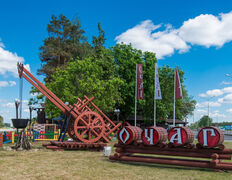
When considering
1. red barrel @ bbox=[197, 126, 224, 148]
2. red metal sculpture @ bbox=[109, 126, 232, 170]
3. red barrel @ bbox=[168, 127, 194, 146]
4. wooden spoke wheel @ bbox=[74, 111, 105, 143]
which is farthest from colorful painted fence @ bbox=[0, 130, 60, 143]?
red barrel @ bbox=[197, 126, 224, 148]

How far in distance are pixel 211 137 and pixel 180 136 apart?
116cm

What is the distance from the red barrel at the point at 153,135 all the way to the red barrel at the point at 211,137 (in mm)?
1561

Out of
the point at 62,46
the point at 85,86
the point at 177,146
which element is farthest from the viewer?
the point at 62,46

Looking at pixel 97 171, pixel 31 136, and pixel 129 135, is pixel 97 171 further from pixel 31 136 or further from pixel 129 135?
pixel 31 136

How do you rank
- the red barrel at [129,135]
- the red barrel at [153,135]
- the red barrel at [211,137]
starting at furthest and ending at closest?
the red barrel at [129,135] < the red barrel at [153,135] < the red barrel at [211,137]

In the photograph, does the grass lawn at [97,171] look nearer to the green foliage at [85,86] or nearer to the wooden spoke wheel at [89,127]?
the wooden spoke wheel at [89,127]

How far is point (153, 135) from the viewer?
10273mm

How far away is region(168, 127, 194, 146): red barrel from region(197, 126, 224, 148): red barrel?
17.8 inches

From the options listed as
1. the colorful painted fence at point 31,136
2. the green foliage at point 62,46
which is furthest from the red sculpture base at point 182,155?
the green foliage at point 62,46

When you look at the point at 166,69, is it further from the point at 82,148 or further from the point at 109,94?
the point at 82,148

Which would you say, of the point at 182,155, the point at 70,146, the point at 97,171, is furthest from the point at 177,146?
the point at 70,146

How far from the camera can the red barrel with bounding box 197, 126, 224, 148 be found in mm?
8914

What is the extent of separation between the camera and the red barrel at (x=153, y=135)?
10125mm

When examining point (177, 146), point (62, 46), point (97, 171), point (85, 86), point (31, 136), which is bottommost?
point (31, 136)
